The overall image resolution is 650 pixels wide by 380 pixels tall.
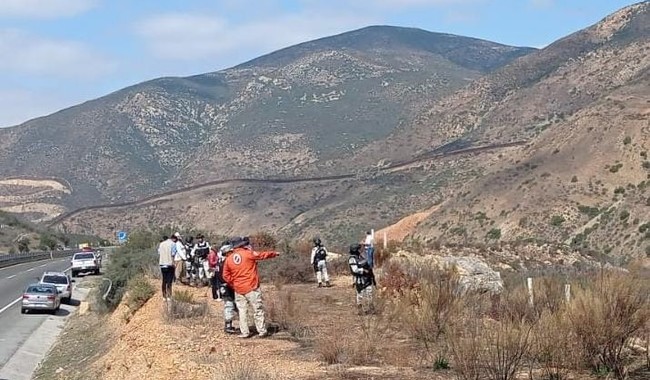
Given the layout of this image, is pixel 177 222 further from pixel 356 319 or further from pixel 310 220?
pixel 356 319

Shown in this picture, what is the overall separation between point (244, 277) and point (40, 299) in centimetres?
2165

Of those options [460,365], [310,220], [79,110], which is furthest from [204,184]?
[460,365]

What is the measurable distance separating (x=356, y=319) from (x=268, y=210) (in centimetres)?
8770

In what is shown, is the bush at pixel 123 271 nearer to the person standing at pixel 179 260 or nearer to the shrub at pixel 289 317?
the person standing at pixel 179 260

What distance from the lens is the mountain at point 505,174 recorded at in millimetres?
61844

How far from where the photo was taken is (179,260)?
26.4 meters

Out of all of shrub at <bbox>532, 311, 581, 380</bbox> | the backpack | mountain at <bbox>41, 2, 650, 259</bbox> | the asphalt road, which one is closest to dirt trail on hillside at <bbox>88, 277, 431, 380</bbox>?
shrub at <bbox>532, 311, 581, 380</bbox>

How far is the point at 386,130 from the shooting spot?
132875 millimetres

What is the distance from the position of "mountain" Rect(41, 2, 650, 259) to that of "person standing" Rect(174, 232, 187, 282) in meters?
26.6

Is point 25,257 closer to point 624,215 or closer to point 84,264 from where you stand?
point 84,264

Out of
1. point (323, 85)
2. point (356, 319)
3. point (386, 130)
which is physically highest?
point (323, 85)

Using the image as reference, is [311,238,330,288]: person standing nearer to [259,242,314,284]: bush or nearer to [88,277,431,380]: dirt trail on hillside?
[259,242,314,284]: bush

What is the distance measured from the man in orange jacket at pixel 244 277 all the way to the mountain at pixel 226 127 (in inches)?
4025

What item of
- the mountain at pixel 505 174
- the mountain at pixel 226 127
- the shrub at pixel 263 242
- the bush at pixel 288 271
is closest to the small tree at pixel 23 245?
the mountain at pixel 505 174
